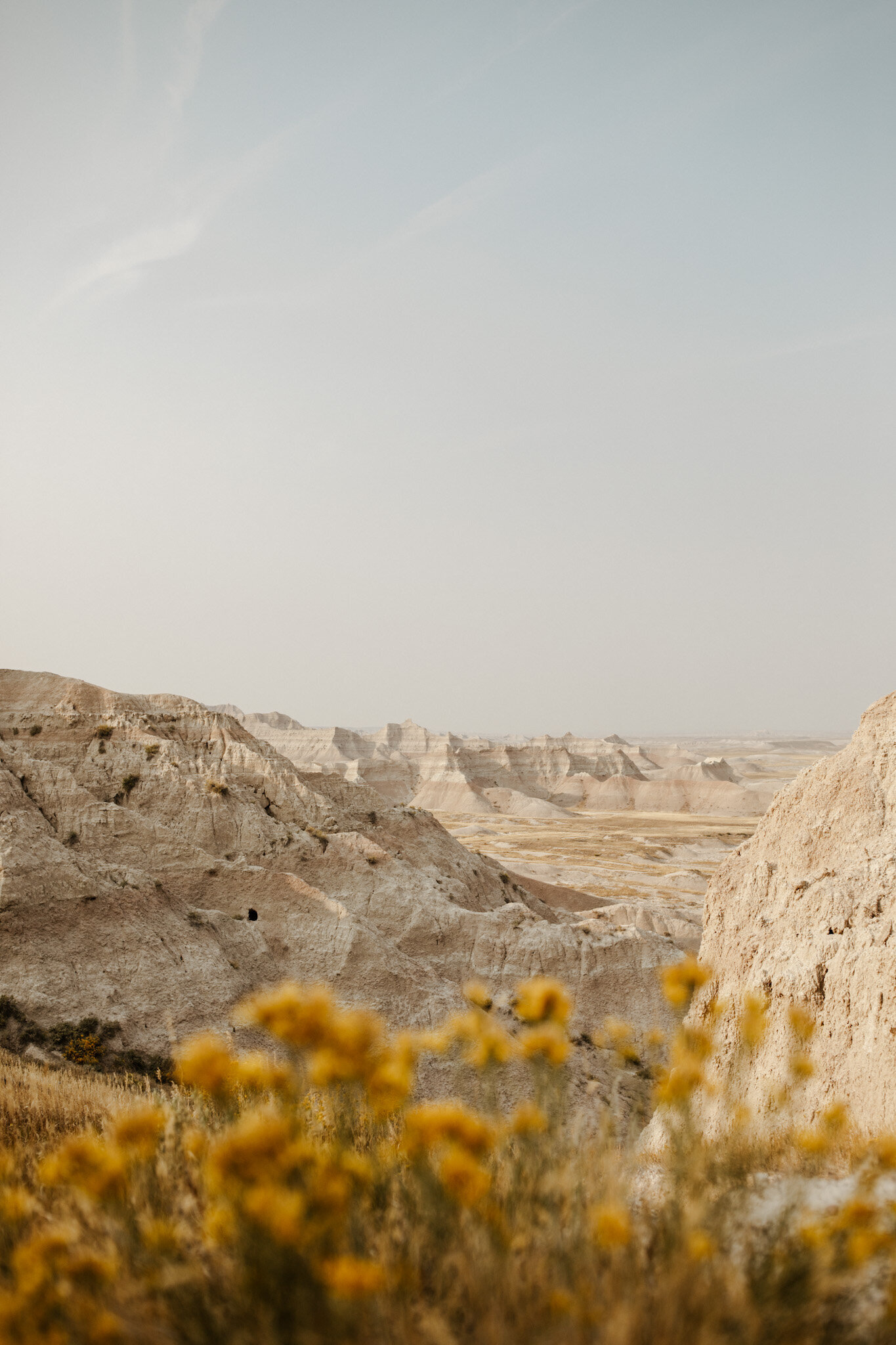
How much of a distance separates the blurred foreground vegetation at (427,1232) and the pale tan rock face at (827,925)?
88 cm

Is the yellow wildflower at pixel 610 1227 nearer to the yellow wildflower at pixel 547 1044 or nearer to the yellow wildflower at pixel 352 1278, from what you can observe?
the yellow wildflower at pixel 547 1044

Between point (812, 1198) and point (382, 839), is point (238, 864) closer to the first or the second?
point (382, 839)

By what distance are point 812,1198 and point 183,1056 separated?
3.07 meters

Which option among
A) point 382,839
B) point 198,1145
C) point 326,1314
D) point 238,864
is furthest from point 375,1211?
point 382,839

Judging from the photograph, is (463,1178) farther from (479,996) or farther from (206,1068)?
(479,996)

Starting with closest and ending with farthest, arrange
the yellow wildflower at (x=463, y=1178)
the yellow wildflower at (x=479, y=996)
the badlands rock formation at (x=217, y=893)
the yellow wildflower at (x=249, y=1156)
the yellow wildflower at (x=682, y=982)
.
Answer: the yellow wildflower at (x=249, y=1156) → the yellow wildflower at (x=463, y=1178) → the yellow wildflower at (x=682, y=982) → the yellow wildflower at (x=479, y=996) → the badlands rock formation at (x=217, y=893)

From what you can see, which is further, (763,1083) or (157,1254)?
(763,1083)

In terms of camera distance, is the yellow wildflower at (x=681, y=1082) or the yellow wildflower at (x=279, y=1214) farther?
the yellow wildflower at (x=681, y=1082)

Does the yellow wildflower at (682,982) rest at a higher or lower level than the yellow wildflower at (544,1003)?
lower

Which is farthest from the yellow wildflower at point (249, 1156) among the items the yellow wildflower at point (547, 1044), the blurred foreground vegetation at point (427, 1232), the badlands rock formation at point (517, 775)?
the badlands rock formation at point (517, 775)

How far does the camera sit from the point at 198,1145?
311 centimetres

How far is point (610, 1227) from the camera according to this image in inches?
80.2

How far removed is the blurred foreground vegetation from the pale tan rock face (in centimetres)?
88

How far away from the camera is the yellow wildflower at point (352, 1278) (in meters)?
1.63
